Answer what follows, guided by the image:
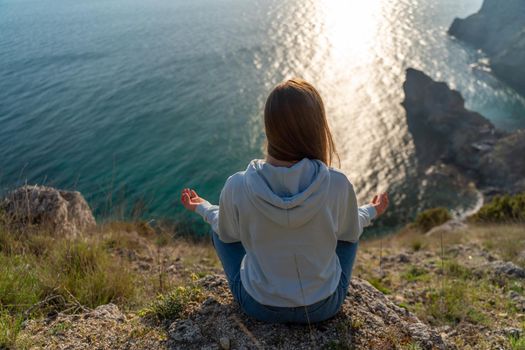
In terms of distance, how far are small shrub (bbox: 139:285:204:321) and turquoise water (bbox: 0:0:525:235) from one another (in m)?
17.1

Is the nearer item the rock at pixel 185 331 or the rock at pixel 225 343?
the rock at pixel 225 343

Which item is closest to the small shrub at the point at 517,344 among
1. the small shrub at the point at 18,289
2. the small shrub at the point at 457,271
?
the small shrub at the point at 457,271

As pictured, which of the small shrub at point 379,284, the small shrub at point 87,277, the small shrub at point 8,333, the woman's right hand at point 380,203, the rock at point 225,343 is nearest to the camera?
the small shrub at point 8,333

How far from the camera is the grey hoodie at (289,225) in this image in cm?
335

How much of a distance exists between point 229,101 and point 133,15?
4411 cm

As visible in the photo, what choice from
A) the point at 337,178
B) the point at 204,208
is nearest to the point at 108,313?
the point at 204,208

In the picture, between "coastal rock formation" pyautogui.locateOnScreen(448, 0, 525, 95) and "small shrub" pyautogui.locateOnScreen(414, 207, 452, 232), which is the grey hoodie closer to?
"small shrub" pyautogui.locateOnScreen(414, 207, 452, 232)

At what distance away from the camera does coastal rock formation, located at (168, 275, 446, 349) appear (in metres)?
4.25

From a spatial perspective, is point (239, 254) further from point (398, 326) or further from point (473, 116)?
point (473, 116)

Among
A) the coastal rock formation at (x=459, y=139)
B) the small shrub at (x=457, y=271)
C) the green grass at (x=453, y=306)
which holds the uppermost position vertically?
the green grass at (x=453, y=306)

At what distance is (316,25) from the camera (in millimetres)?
71250

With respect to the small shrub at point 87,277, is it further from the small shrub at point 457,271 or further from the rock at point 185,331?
the small shrub at point 457,271

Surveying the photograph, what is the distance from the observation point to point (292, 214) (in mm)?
3350

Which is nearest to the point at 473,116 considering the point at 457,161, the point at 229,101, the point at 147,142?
the point at 457,161
